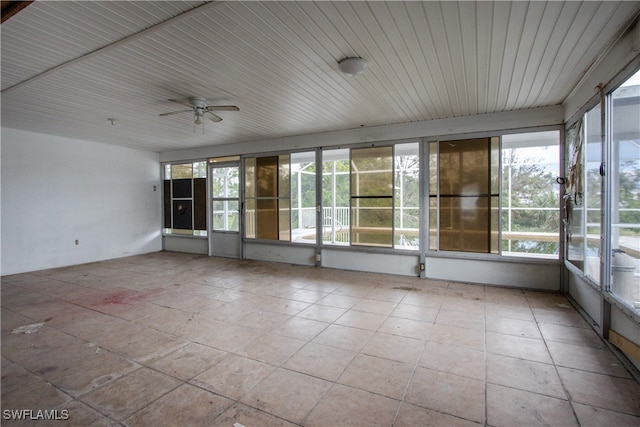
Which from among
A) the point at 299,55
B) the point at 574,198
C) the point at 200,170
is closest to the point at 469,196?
the point at 574,198

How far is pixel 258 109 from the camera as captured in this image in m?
4.54

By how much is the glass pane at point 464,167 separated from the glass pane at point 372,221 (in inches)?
39.9

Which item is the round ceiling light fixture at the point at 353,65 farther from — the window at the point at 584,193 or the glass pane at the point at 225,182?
the glass pane at the point at 225,182

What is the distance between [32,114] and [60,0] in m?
3.77

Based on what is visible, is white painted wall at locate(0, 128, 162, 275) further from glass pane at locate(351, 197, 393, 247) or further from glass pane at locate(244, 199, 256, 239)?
glass pane at locate(351, 197, 393, 247)

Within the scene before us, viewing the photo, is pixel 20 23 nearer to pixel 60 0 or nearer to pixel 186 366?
pixel 60 0

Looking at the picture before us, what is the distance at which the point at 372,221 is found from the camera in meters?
5.69

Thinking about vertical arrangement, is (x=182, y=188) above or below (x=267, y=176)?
below

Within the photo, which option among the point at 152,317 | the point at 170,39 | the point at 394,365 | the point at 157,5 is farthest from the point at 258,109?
the point at 394,365

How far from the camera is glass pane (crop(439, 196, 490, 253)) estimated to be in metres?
4.84

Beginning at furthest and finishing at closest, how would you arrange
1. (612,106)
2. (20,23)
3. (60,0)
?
1. (612,106)
2. (20,23)
3. (60,0)

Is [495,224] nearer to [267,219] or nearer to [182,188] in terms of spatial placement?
[267,219]

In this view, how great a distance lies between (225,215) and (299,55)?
17.7 feet

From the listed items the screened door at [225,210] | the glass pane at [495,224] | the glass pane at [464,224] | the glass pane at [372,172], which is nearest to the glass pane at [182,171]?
the screened door at [225,210]
